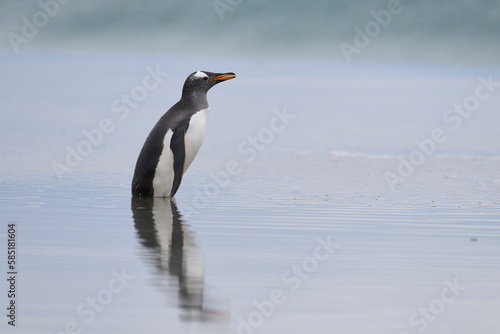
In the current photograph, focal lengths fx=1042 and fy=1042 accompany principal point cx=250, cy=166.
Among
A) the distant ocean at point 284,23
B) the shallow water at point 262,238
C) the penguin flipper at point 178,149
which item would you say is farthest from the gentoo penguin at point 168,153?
the distant ocean at point 284,23

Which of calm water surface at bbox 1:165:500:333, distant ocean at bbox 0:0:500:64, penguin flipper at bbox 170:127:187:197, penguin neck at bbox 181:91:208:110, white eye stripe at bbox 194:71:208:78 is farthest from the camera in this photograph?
distant ocean at bbox 0:0:500:64

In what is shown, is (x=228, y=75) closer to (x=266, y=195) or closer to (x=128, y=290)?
(x=266, y=195)

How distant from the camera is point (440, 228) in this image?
5973mm

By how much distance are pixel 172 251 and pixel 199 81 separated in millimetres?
3028

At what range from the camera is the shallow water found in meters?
3.87

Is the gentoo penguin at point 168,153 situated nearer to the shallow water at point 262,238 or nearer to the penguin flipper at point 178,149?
the penguin flipper at point 178,149

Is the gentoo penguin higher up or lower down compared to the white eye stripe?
lower down

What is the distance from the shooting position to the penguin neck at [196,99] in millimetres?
7736


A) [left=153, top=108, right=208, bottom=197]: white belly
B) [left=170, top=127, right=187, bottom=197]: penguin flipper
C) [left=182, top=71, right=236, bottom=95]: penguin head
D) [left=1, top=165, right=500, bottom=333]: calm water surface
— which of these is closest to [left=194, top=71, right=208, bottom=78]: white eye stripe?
[left=182, top=71, right=236, bottom=95]: penguin head

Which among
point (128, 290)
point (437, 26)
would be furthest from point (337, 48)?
point (128, 290)

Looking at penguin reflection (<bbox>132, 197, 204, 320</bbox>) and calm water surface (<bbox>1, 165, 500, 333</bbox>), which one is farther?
penguin reflection (<bbox>132, 197, 204, 320</bbox>)

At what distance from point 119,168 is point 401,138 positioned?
4.79 m

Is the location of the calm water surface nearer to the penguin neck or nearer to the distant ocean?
the penguin neck

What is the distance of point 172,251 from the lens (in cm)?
502
